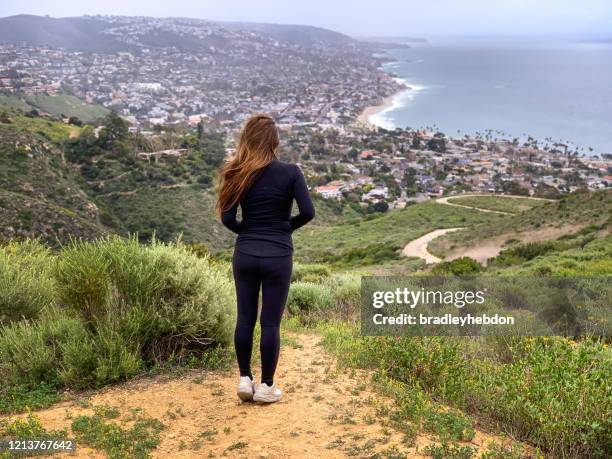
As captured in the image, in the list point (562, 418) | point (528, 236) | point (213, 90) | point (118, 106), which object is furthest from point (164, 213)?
point (213, 90)

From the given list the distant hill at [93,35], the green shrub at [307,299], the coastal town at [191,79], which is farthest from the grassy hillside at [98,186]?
the distant hill at [93,35]

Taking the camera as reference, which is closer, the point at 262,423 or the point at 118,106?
the point at 262,423

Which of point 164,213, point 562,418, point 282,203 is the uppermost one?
point 282,203

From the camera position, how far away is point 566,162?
69.7 meters

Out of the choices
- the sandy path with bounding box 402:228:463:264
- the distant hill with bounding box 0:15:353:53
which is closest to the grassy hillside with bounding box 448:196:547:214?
the sandy path with bounding box 402:228:463:264

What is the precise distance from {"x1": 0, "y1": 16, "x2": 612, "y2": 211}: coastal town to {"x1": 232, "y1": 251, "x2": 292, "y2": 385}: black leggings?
4400 centimetres

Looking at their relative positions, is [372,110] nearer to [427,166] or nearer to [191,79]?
[427,166]

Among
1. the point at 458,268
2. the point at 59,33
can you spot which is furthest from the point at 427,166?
the point at 59,33

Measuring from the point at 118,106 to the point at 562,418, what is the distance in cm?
10526

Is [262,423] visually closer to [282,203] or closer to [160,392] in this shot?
[160,392]

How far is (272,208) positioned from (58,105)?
8272 centimetres

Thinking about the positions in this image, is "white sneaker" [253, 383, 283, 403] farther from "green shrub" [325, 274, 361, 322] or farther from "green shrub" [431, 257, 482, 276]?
"green shrub" [431, 257, 482, 276]

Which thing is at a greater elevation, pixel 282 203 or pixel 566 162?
pixel 282 203

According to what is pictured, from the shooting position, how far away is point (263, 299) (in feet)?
11.6
